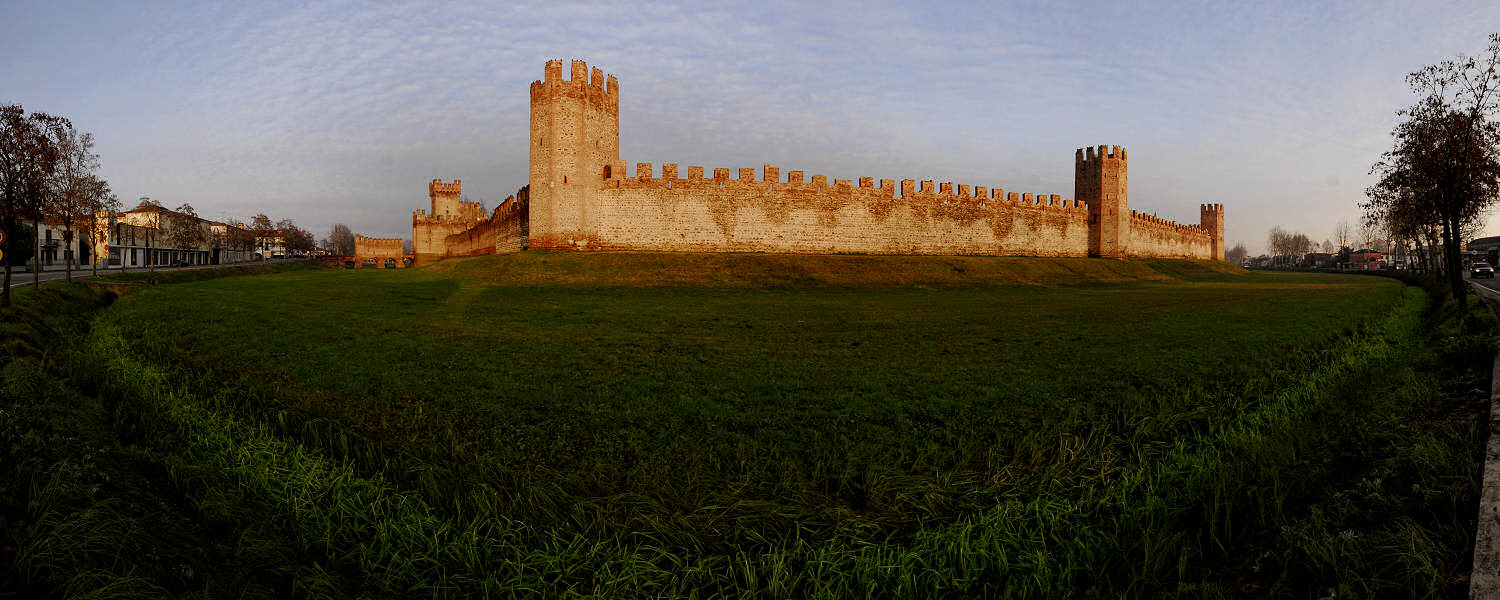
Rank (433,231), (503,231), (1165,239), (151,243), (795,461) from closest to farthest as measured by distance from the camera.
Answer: (795,461) → (503,231) → (151,243) → (1165,239) → (433,231)

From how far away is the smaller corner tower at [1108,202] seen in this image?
52.0 m

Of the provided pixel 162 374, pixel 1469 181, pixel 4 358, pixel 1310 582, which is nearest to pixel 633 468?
pixel 1310 582

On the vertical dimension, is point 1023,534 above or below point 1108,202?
below

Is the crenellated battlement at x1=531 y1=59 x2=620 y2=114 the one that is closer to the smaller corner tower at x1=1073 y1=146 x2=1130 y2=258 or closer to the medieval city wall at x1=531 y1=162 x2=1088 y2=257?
the medieval city wall at x1=531 y1=162 x2=1088 y2=257

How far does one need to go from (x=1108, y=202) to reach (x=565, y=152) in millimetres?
44644

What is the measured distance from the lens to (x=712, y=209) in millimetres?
36875

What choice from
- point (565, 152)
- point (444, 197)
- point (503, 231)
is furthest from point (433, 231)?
point (565, 152)

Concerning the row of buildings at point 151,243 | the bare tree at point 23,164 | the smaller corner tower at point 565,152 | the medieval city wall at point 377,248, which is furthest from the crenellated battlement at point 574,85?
the medieval city wall at point 377,248

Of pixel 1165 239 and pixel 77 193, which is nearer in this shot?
pixel 77 193

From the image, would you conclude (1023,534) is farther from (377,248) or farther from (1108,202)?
(377,248)

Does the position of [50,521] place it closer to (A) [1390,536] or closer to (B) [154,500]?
(B) [154,500]

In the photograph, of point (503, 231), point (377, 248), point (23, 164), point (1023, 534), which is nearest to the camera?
point (1023, 534)

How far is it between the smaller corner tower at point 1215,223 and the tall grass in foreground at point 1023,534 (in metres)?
91.8

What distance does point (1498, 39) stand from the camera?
15031mm
